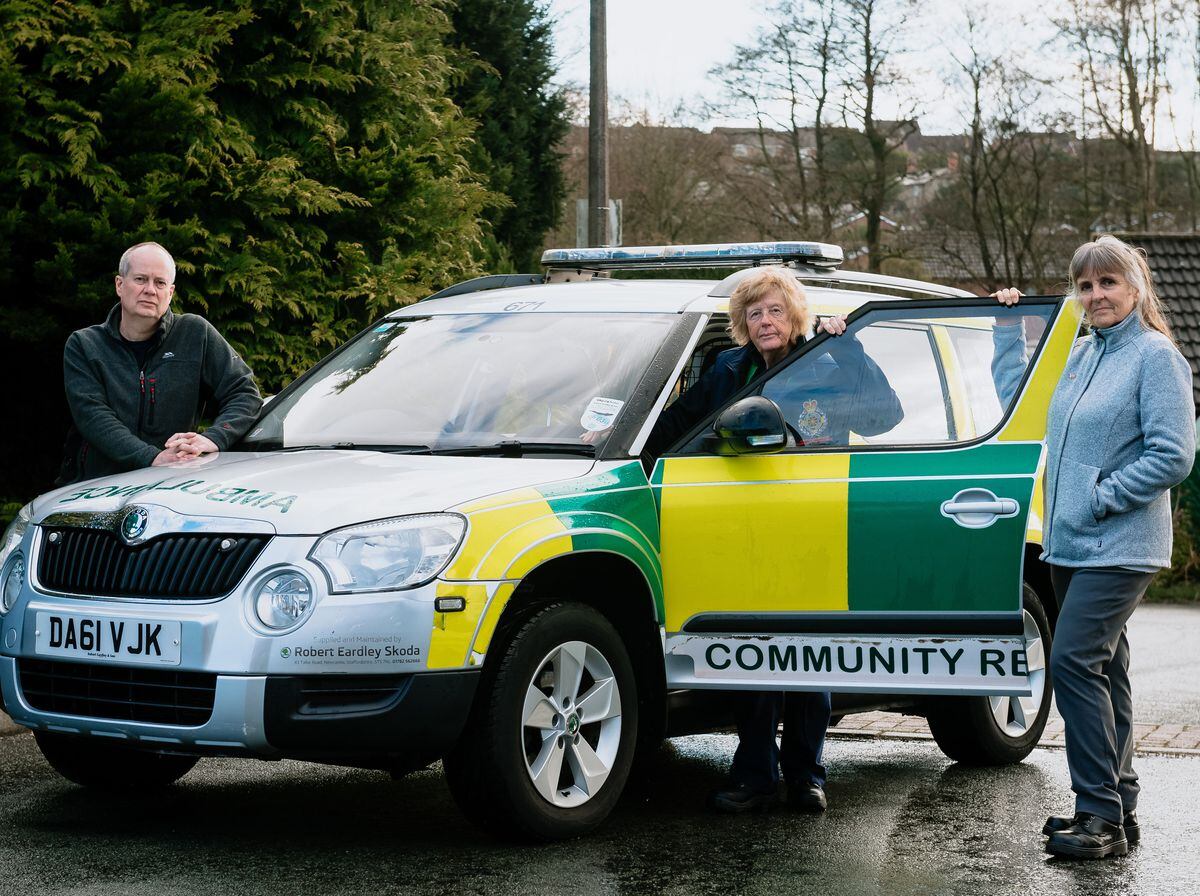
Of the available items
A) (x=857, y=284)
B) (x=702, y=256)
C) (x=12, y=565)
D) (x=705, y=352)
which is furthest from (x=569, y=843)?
(x=857, y=284)

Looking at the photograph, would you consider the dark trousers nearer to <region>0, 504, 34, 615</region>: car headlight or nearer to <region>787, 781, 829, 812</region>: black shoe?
<region>787, 781, 829, 812</region>: black shoe

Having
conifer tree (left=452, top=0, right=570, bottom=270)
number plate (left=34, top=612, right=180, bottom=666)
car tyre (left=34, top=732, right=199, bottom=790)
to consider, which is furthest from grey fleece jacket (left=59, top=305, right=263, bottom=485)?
conifer tree (left=452, top=0, right=570, bottom=270)

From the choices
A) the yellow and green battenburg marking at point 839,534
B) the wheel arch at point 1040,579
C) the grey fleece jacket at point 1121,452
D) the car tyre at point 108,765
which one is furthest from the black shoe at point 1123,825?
the car tyre at point 108,765

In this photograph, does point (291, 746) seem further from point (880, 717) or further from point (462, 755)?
point (880, 717)

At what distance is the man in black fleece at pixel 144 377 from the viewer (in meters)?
6.50

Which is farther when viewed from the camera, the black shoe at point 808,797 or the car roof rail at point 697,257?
the car roof rail at point 697,257

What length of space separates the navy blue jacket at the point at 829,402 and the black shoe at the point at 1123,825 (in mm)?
1379

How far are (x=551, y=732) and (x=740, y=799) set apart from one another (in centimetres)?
104

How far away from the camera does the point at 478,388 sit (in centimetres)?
604

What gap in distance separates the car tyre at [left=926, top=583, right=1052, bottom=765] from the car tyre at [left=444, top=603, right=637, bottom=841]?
5.95 ft

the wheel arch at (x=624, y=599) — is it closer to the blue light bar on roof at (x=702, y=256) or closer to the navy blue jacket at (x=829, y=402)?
the navy blue jacket at (x=829, y=402)

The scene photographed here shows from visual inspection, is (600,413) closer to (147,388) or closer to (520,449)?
(520,449)

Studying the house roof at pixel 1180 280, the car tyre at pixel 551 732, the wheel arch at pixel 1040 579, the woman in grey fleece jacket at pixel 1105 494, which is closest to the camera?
the car tyre at pixel 551 732

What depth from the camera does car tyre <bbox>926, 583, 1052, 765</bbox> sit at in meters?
6.64
